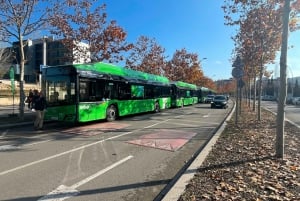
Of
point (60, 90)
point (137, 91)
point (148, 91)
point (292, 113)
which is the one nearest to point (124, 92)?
point (137, 91)

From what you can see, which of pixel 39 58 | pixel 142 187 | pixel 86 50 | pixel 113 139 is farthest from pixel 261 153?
pixel 39 58

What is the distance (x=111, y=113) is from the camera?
1778 centimetres

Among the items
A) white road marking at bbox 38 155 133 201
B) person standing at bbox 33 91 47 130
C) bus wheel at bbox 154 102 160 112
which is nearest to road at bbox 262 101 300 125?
bus wheel at bbox 154 102 160 112

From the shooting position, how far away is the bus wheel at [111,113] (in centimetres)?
1747

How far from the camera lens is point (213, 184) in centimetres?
595

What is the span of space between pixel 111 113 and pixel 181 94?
2265 cm

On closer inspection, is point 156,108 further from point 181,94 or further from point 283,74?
point 283,74

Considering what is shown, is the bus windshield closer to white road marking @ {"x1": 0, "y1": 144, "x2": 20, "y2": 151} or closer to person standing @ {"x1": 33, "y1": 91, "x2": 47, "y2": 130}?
person standing @ {"x1": 33, "y1": 91, "x2": 47, "y2": 130}

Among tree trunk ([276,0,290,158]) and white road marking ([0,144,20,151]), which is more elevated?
tree trunk ([276,0,290,158])

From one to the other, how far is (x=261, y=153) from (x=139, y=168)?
3625 millimetres

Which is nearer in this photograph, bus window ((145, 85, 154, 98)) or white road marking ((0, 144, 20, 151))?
white road marking ((0, 144, 20, 151))

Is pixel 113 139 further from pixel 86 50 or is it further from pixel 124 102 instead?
pixel 86 50

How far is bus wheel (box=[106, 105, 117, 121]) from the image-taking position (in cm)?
1747

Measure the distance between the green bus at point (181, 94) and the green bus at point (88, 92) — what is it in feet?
46.2
